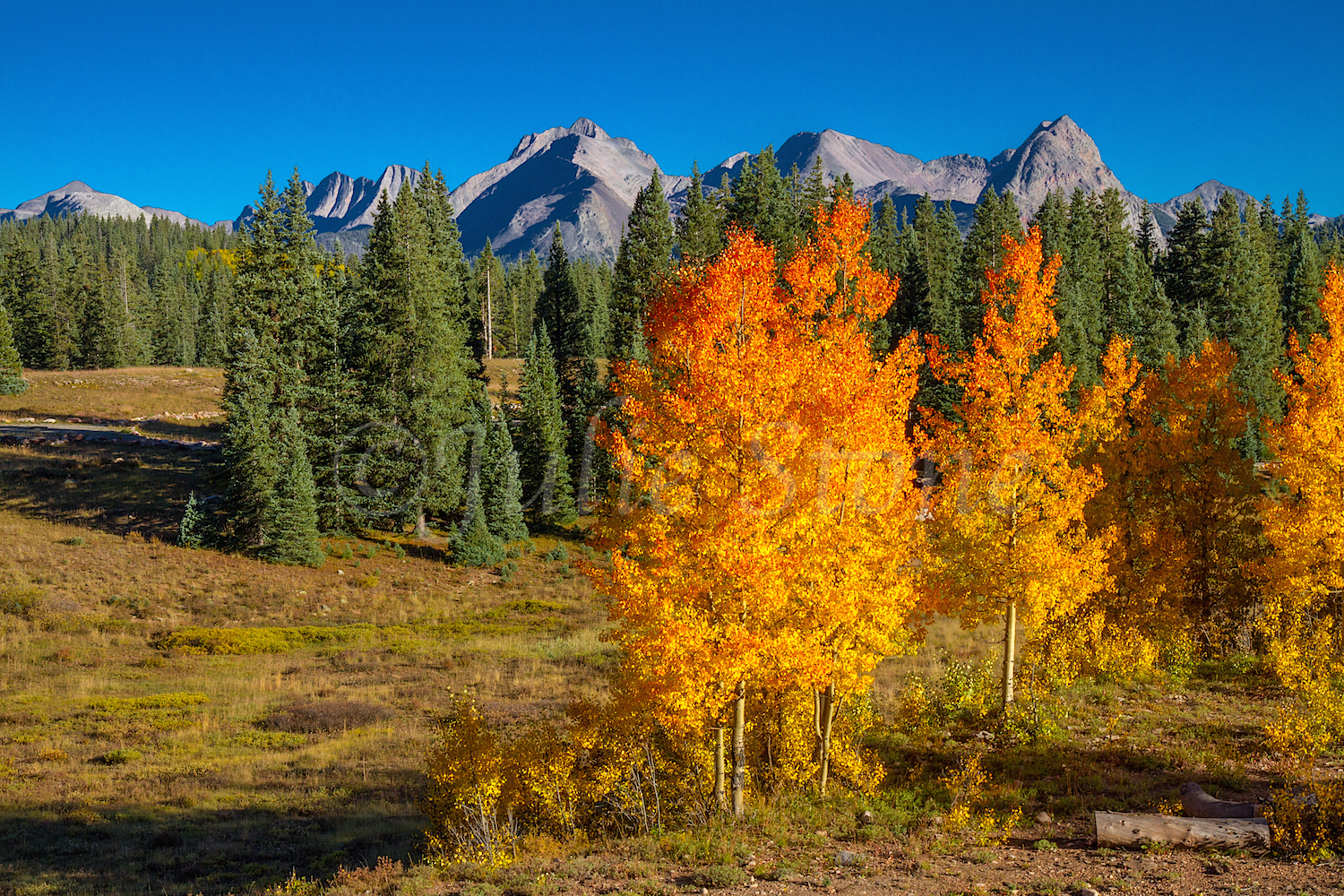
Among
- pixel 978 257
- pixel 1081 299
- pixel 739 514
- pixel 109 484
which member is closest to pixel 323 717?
pixel 739 514

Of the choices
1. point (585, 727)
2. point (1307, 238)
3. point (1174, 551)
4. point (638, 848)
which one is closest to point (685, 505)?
point (585, 727)

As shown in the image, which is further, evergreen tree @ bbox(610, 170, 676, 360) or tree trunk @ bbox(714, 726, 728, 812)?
evergreen tree @ bbox(610, 170, 676, 360)

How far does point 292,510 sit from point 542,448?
15.8 m

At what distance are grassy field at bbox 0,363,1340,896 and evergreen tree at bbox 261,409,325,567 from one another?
101cm

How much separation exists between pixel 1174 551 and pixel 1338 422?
8507 millimetres

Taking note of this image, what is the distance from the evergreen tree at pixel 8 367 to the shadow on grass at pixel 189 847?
2778 inches

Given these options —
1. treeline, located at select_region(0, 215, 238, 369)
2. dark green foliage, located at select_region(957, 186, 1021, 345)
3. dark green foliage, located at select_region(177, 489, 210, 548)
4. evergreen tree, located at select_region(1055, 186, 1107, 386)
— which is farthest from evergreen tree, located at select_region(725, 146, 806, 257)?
treeline, located at select_region(0, 215, 238, 369)

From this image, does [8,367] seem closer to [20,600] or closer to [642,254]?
[20,600]

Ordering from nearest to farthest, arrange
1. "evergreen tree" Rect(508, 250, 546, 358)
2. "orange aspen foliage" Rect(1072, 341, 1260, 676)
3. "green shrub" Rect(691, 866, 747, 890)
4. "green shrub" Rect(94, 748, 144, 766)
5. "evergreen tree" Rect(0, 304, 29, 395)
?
"green shrub" Rect(691, 866, 747, 890) → "green shrub" Rect(94, 748, 144, 766) → "orange aspen foliage" Rect(1072, 341, 1260, 676) → "evergreen tree" Rect(0, 304, 29, 395) → "evergreen tree" Rect(508, 250, 546, 358)

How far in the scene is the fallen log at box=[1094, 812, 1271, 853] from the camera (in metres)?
12.3

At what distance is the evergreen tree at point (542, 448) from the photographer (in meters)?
49.9

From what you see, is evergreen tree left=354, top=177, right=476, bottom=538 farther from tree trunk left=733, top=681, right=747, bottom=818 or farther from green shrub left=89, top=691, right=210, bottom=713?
tree trunk left=733, top=681, right=747, bottom=818

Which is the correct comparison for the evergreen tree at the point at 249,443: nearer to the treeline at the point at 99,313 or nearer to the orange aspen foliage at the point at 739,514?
the orange aspen foliage at the point at 739,514

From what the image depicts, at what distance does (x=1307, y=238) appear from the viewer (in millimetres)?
68438
